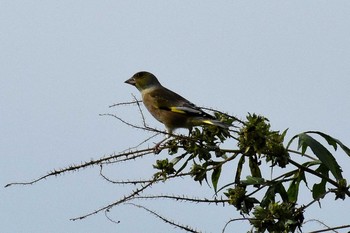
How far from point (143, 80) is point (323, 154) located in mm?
4595

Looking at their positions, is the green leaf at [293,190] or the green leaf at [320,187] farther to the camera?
the green leaf at [320,187]

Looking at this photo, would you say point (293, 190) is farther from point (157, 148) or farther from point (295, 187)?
point (157, 148)

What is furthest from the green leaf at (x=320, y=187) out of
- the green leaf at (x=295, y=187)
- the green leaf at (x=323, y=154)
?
the green leaf at (x=323, y=154)

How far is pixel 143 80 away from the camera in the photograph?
964 cm

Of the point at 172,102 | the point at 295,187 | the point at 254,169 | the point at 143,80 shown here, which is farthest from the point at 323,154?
the point at 143,80

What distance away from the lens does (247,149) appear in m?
4.76

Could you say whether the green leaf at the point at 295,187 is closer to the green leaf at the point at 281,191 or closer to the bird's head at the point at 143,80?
the green leaf at the point at 281,191

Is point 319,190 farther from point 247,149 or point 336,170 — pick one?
point 247,149

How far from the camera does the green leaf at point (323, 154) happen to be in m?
Result: 5.22

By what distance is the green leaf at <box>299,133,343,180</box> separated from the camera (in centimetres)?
522

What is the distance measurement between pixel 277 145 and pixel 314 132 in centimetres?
75

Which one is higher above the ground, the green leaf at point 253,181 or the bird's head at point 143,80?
the bird's head at point 143,80

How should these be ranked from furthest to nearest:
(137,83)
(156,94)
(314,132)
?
(137,83)
(156,94)
(314,132)

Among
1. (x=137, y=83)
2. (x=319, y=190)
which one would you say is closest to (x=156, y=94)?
(x=137, y=83)
